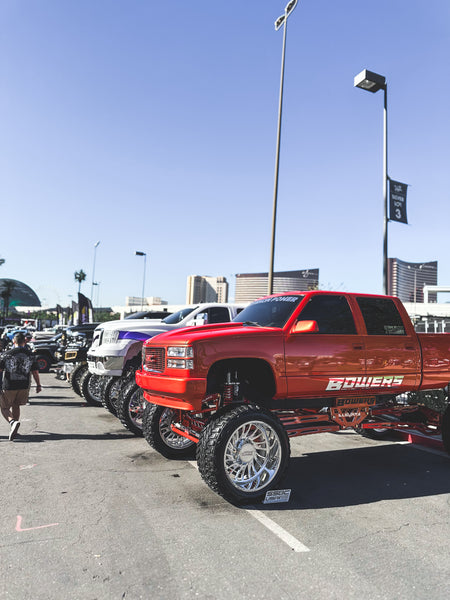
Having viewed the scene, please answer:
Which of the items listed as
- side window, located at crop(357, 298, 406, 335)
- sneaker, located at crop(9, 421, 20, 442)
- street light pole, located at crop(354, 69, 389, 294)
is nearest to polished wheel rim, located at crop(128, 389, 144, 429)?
sneaker, located at crop(9, 421, 20, 442)

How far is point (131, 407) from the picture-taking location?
815cm

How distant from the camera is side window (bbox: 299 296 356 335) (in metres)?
5.73

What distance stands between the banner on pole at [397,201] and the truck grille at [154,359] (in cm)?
966

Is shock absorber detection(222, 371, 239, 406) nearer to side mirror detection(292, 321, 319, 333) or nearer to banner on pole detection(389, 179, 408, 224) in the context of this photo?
side mirror detection(292, 321, 319, 333)

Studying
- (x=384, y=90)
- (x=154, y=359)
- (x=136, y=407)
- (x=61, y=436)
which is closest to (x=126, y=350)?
(x=136, y=407)

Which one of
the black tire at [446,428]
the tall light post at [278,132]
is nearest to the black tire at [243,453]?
the black tire at [446,428]

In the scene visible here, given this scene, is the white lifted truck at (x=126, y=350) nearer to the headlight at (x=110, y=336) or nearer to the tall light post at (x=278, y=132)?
the headlight at (x=110, y=336)

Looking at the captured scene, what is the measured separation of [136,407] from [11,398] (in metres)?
2.24

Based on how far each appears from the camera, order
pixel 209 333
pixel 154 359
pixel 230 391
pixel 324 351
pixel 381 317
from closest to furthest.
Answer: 1. pixel 209 333
2. pixel 230 391
3. pixel 324 351
4. pixel 154 359
5. pixel 381 317

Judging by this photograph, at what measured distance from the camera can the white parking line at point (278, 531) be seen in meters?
3.71

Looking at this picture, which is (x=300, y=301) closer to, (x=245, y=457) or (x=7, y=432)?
(x=245, y=457)

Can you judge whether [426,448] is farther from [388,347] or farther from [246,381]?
[246,381]

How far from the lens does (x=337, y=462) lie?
6.48 m

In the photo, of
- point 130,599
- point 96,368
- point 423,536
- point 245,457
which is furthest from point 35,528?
point 96,368
